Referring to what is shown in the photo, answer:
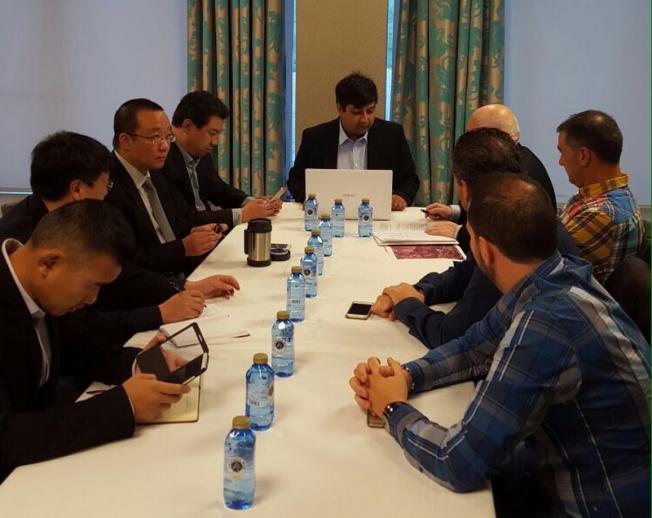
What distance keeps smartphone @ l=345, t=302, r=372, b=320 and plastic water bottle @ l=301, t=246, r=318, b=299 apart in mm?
180

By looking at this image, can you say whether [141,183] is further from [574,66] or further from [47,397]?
[574,66]

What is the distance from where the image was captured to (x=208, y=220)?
3.63 m

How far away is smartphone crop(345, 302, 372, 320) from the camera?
86.7 inches

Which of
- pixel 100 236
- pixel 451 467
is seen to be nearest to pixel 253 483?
pixel 451 467

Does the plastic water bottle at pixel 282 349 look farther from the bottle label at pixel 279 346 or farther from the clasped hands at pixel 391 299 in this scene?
the clasped hands at pixel 391 299

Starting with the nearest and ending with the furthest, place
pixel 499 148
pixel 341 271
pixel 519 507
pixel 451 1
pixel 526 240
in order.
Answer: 1. pixel 526 240
2. pixel 519 507
3. pixel 499 148
4. pixel 341 271
5. pixel 451 1

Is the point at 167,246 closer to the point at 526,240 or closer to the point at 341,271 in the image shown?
the point at 341,271

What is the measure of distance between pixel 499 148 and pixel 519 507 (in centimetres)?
101

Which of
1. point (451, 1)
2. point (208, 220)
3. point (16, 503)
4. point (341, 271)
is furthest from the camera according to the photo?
point (451, 1)

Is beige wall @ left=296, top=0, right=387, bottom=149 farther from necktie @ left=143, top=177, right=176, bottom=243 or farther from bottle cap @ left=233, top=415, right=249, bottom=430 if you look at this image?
bottle cap @ left=233, top=415, right=249, bottom=430

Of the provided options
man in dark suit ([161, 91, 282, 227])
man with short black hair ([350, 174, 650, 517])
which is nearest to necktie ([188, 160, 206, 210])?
man in dark suit ([161, 91, 282, 227])

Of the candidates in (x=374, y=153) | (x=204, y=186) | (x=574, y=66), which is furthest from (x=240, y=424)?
(x=574, y=66)

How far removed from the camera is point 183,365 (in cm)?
162

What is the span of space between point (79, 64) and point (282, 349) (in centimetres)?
378
